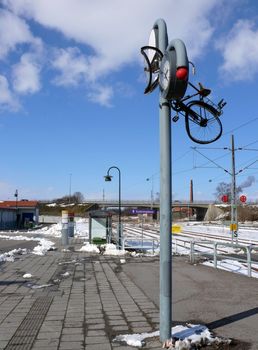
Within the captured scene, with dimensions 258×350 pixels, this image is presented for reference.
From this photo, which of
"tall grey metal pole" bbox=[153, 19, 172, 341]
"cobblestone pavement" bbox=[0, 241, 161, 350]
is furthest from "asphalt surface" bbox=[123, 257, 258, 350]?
"tall grey metal pole" bbox=[153, 19, 172, 341]

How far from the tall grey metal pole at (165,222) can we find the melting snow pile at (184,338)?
234mm

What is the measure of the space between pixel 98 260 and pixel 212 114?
39.6ft

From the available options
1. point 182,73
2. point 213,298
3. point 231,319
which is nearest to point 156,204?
point 213,298

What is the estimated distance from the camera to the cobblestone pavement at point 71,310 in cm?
609

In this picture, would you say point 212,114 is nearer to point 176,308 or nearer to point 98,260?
point 176,308

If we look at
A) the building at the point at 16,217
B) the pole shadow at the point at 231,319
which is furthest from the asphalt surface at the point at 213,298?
the building at the point at 16,217

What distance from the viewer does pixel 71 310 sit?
8.07 meters

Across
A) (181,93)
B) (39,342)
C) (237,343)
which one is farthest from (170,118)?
(39,342)

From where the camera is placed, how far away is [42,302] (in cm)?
891

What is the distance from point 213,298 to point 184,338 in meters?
Answer: 3.42

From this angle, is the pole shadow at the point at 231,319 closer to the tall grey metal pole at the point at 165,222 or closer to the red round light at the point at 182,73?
the tall grey metal pole at the point at 165,222

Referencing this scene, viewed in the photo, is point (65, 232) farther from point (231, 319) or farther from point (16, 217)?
point (16, 217)

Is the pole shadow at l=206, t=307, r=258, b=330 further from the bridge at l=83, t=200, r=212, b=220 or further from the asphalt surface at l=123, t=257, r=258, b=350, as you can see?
the bridge at l=83, t=200, r=212, b=220

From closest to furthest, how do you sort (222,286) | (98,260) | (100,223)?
(222,286) < (98,260) < (100,223)
